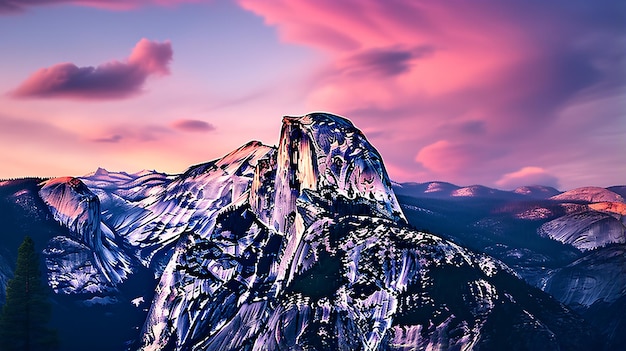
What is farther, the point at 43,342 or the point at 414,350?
the point at 414,350

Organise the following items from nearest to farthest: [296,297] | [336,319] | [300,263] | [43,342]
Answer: [43,342] < [336,319] < [296,297] < [300,263]

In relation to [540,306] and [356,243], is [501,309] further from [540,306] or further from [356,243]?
[356,243]

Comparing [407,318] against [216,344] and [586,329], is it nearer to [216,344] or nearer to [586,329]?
[586,329]

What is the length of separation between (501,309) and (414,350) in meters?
21.2

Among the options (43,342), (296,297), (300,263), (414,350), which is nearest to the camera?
(43,342)

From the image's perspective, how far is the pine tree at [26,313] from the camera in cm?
14000

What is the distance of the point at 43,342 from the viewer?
14150 cm

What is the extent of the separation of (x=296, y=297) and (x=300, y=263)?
52.2 feet

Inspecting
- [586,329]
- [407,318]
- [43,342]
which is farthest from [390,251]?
[43,342]

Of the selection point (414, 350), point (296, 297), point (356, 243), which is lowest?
point (414, 350)

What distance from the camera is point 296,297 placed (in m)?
175

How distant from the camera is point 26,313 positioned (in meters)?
142

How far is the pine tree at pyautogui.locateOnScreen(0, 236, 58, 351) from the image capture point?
14000cm

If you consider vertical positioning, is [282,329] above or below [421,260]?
below
